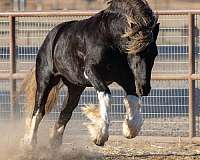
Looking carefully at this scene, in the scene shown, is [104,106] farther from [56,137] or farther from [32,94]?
[32,94]

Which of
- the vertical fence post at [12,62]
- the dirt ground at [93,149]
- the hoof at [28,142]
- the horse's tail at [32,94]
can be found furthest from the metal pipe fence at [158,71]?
the hoof at [28,142]

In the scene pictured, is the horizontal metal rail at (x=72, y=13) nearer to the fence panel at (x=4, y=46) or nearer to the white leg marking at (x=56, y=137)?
the fence panel at (x=4, y=46)

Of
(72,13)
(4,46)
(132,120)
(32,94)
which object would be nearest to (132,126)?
(132,120)

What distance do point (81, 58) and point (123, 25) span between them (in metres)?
0.70

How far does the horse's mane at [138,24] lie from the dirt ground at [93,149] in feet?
5.93

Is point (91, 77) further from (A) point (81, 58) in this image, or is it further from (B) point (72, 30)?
(B) point (72, 30)

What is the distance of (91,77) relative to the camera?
7.34 metres

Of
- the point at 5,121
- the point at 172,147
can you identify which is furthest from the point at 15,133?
the point at 172,147

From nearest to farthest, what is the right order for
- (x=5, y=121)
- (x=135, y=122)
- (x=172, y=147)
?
1. (x=135, y=122)
2. (x=172, y=147)
3. (x=5, y=121)

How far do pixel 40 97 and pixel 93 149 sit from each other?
110 cm

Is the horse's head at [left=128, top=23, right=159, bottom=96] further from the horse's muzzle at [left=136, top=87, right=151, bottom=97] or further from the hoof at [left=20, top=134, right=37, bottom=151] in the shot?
the hoof at [left=20, top=134, right=37, bottom=151]

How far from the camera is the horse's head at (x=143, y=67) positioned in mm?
7062

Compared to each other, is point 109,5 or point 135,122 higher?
point 109,5

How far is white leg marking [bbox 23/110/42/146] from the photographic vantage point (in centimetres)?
841
